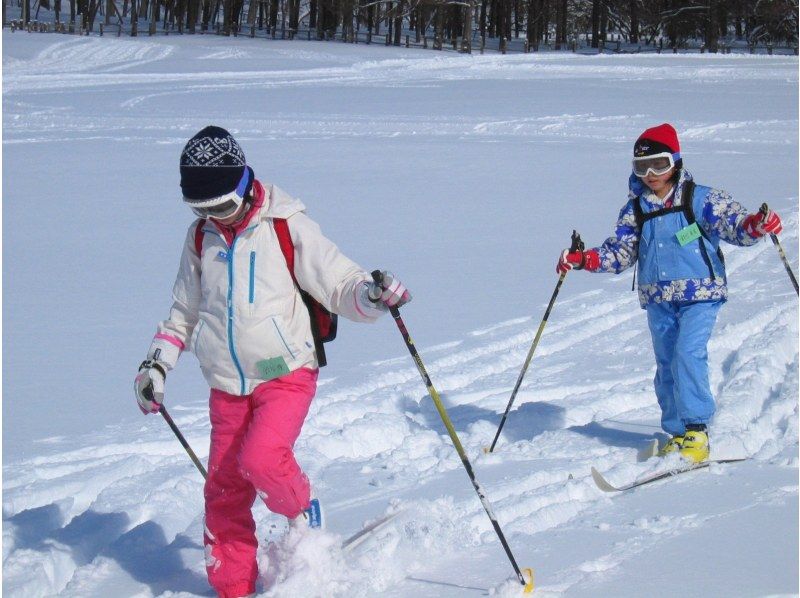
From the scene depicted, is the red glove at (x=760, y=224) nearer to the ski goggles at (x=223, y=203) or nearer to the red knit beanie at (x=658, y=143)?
the red knit beanie at (x=658, y=143)

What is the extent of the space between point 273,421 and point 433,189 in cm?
893

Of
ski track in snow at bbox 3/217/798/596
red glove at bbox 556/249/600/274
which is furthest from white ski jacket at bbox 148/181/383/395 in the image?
red glove at bbox 556/249/600/274

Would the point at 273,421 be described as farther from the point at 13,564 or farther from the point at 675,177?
the point at 675,177

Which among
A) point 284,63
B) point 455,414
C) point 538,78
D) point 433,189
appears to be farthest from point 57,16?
point 455,414

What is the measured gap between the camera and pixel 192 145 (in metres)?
2.98

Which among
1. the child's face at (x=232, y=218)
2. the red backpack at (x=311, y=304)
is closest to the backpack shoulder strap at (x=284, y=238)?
the red backpack at (x=311, y=304)

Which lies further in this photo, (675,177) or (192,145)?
(675,177)

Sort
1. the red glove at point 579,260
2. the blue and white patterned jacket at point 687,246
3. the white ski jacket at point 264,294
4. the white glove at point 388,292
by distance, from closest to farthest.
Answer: the white glove at point 388,292 → the white ski jacket at point 264,294 → the blue and white patterned jacket at point 687,246 → the red glove at point 579,260

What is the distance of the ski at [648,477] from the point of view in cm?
393

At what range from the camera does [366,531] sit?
3430mm

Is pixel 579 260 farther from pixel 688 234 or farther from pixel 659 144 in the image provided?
pixel 659 144

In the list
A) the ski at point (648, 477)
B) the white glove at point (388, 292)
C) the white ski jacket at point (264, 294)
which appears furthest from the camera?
the ski at point (648, 477)

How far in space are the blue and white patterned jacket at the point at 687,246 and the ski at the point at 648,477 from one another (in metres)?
0.69

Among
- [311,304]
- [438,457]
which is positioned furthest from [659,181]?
[311,304]
